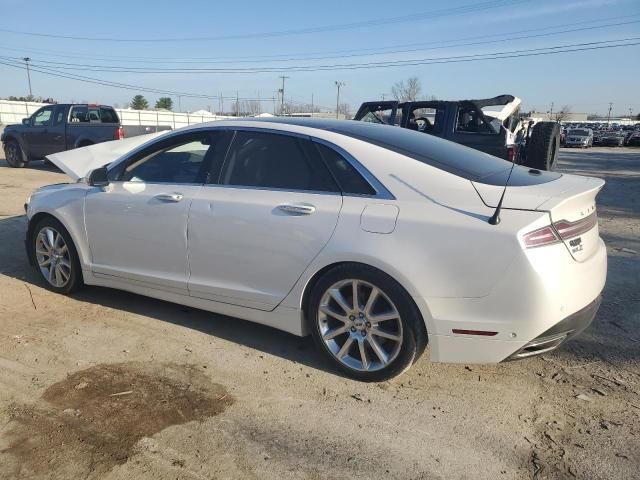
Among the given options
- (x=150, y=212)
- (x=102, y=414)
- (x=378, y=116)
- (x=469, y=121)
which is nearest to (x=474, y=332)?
(x=102, y=414)

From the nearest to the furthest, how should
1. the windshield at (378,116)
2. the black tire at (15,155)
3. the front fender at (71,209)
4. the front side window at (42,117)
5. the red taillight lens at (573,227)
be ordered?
the red taillight lens at (573,227)
the front fender at (71,209)
the windshield at (378,116)
the front side window at (42,117)
the black tire at (15,155)

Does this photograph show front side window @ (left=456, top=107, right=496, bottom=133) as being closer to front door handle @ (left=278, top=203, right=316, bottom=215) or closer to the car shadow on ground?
the car shadow on ground

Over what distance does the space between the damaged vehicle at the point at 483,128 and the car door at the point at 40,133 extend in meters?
8.51

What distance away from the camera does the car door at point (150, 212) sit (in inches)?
156

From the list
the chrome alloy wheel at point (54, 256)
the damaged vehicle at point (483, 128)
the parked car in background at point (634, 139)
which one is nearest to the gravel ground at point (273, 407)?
the chrome alloy wheel at point (54, 256)

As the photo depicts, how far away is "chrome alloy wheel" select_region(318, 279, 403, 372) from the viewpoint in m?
3.20

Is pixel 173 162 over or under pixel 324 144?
under

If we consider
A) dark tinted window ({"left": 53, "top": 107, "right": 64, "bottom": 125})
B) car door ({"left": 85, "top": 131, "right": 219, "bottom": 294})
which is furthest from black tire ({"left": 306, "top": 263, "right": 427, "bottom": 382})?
dark tinted window ({"left": 53, "top": 107, "right": 64, "bottom": 125})

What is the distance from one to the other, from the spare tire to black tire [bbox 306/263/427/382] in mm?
8026

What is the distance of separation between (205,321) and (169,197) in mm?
1030

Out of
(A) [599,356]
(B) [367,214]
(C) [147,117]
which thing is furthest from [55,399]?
(C) [147,117]

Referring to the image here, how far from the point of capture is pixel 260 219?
3.53 metres

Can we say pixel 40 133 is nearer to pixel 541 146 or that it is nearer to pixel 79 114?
pixel 79 114

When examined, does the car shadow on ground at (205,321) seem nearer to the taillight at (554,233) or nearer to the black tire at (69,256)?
the black tire at (69,256)
